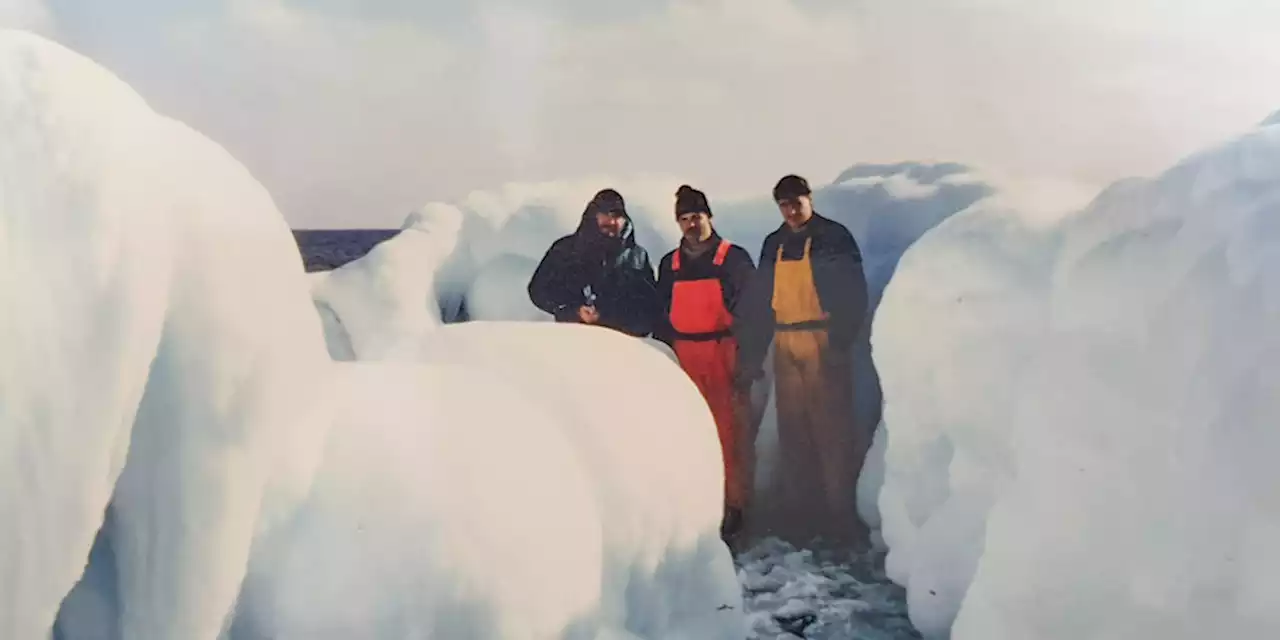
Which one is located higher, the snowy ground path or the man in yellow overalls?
the man in yellow overalls

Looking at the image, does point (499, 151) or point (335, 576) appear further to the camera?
point (499, 151)

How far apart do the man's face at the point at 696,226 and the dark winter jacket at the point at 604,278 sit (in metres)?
0.06

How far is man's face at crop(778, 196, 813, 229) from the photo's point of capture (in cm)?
116

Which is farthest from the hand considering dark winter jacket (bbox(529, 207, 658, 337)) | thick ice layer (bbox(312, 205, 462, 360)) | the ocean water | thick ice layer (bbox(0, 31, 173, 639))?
thick ice layer (bbox(0, 31, 173, 639))

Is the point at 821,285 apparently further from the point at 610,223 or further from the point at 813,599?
the point at 813,599

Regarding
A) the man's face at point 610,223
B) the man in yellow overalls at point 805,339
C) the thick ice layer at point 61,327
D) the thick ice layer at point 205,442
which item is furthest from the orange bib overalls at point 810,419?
the thick ice layer at point 61,327

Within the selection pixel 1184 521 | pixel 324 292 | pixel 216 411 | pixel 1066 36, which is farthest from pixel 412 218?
pixel 1184 521

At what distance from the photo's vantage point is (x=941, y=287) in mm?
1217

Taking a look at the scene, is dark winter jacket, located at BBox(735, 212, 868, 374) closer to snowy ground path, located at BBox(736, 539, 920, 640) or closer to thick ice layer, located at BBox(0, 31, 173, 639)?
snowy ground path, located at BBox(736, 539, 920, 640)

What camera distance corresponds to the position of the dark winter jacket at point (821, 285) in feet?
3.83

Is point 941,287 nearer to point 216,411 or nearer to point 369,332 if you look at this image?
point 369,332

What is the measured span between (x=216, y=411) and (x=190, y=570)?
0.17m

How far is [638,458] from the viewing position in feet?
3.70

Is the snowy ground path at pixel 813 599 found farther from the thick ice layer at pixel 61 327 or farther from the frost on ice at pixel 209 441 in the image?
the thick ice layer at pixel 61 327
